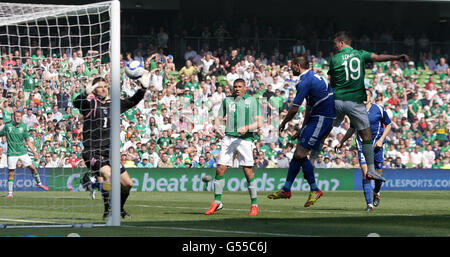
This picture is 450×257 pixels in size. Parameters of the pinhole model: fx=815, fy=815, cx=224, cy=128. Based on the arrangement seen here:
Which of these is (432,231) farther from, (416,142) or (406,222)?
(416,142)

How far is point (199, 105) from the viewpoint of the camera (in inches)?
1109

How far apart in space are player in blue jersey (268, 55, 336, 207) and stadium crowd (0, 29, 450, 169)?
8.36 metres

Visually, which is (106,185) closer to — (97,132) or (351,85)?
(97,132)

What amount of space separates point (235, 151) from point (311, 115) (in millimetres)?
1359

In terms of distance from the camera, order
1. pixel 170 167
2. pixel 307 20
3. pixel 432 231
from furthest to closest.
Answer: pixel 307 20 → pixel 170 167 → pixel 432 231

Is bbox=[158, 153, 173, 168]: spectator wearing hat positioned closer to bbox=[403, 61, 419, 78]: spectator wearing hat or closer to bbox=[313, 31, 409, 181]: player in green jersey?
bbox=[403, 61, 419, 78]: spectator wearing hat

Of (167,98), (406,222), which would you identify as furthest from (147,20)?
(406,222)

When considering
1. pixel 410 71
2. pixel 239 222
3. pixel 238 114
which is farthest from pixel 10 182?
pixel 410 71

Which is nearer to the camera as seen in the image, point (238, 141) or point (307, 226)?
point (307, 226)

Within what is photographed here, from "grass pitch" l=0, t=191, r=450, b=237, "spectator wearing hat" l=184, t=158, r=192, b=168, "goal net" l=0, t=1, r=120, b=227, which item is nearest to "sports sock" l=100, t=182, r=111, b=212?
"grass pitch" l=0, t=191, r=450, b=237

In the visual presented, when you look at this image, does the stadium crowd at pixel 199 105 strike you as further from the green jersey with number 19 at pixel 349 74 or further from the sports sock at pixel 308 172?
the green jersey with number 19 at pixel 349 74

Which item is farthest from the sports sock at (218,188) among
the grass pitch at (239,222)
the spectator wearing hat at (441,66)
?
the spectator wearing hat at (441,66)

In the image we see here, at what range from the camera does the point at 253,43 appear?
32.5 meters

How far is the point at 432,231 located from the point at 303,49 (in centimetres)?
2385
